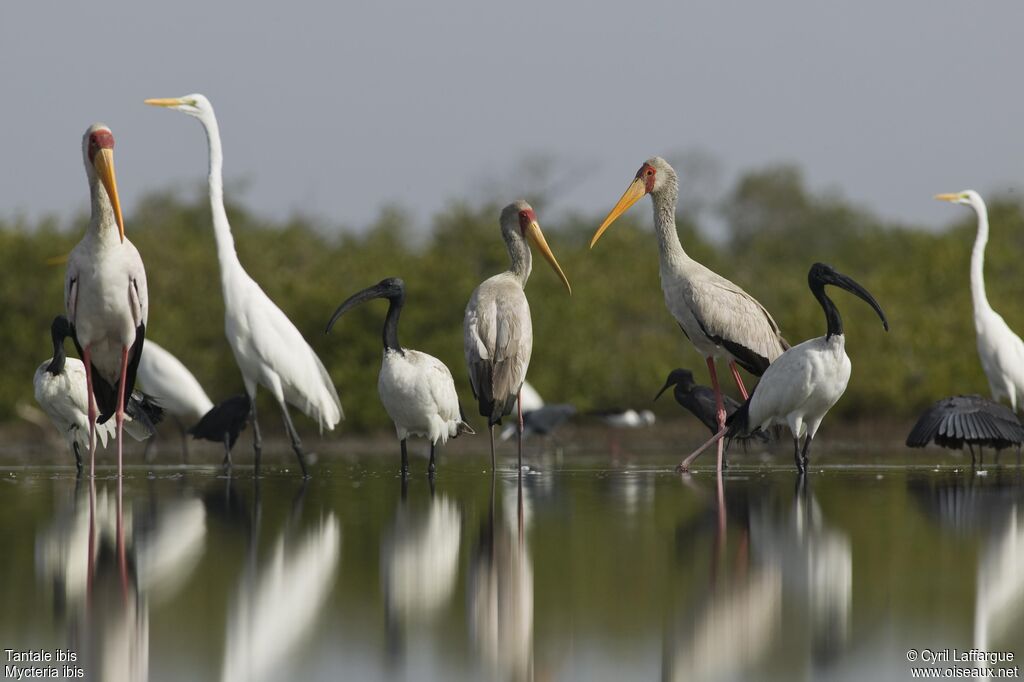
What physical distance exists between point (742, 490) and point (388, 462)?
5.61 metres

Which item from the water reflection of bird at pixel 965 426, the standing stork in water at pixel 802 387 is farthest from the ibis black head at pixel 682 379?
the standing stork in water at pixel 802 387

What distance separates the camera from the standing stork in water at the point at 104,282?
10461mm

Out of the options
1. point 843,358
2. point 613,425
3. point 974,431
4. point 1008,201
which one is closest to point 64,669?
point 843,358

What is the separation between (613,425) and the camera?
18266mm

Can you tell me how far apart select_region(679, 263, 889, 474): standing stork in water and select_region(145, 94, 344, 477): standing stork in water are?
3365 mm

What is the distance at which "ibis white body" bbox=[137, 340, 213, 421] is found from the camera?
54.7 feet

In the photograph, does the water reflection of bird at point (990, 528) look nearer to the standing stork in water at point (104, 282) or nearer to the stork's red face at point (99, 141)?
the standing stork in water at point (104, 282)

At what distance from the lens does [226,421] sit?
14.2 meters

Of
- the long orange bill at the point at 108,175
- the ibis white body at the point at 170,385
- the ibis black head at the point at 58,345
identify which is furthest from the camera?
the ibis white body at the point at 170,385

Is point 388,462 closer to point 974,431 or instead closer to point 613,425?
point 613,425

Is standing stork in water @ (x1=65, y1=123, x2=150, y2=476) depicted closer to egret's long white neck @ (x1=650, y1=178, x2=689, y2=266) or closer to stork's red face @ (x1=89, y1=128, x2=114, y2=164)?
stork's red face @ (x1=89, y1=128, x2=114, y2=164)

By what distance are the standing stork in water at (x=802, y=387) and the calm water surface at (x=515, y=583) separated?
1.02m

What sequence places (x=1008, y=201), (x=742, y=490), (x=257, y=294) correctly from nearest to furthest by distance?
1. (x=742, y=490)
2. (x=257, y=294)
3. (x=1008, y=201)

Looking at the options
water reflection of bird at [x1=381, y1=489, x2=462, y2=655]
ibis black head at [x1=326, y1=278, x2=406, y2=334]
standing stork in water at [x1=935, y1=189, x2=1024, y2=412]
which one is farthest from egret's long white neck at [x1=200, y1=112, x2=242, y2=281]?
standing stork in water at [x1=935, y1=189, x2=1024, y2=412]
